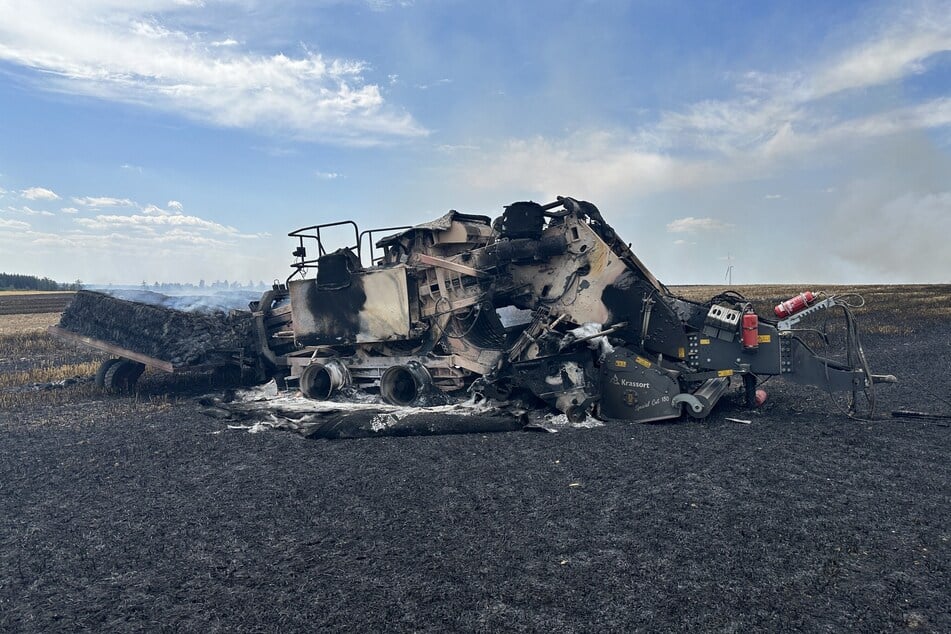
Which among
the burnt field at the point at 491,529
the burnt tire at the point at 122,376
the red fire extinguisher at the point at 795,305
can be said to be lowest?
the burnt field at the point at 491,529

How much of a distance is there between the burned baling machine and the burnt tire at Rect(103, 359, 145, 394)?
2604mm

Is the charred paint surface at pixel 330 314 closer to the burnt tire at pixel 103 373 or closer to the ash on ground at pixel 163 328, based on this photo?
the ash on ground at pixel 163 328

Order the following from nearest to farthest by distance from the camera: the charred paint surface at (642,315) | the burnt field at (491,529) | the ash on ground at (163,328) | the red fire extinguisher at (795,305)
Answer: the burnt field at (491,529), the red fire extinguisher at (795,305), the charred paint surface at (642,315), the ash on ground at (163,328)

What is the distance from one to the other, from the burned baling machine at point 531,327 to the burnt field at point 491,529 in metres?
0.65

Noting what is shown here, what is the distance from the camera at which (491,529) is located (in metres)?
4.27

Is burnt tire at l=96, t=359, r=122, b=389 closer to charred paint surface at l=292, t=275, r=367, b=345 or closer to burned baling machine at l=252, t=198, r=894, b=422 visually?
burned baling machine at l=252, t=198, r=894, b=422

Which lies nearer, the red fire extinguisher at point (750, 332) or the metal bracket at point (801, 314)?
the metal bracket at point (801, 314)

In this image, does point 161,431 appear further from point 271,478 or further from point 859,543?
point 859,543

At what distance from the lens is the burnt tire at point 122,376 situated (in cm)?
1066

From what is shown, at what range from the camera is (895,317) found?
19.9m

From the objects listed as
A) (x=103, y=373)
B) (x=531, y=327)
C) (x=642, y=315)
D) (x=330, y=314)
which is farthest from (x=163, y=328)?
(x=642, y=315)

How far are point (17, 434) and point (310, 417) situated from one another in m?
3.83

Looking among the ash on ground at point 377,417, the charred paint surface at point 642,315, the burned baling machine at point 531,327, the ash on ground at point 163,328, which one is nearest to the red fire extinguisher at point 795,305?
the burned baling machine at point 531,327

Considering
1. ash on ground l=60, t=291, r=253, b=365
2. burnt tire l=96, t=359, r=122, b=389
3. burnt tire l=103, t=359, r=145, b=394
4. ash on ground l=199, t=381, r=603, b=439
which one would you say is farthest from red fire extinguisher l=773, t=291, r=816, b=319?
burnt tire l=96, t=359, r=122, b=389
